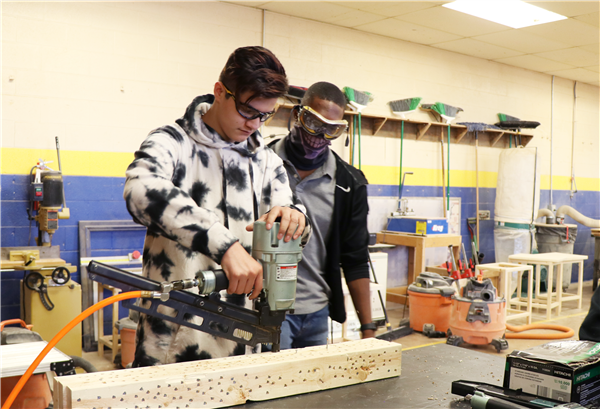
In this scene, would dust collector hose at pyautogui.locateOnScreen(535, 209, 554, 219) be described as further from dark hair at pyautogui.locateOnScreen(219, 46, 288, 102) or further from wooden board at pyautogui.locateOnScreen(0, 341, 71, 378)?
dark hair at pyautogui.locateOnScreen(219, 46, 288, 102)

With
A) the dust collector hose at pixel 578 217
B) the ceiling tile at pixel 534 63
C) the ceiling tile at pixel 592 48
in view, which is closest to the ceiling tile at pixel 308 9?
the ceiling tile at pixel 534 63

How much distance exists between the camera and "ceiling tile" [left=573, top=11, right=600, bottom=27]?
5324 mm

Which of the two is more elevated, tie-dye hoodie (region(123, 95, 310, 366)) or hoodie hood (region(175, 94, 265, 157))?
hoodie hood (region(175, 94, 265, 157))

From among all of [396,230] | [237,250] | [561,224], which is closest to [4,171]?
[237,250]

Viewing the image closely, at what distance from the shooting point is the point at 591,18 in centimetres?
542

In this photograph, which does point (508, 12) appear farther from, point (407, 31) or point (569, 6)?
point (407, 31)

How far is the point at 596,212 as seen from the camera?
9125 millimetres

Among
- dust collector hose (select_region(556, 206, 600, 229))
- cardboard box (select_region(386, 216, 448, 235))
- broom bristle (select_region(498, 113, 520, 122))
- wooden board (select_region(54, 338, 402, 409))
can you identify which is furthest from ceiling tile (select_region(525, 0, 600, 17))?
wooden board (select_region(54, 338, 402, 409))

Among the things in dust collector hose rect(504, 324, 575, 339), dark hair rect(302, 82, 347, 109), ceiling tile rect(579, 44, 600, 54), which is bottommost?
dust collector hose rect(504, 324, 575, 339)

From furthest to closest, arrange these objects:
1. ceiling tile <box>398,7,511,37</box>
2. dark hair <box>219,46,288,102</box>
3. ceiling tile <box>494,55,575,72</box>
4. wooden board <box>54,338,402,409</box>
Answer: ceiling tile <box>494,55,575,72</box> → ceiling tile <box>398,7,511,37</box> → dark hair <box>219,46,288,102</box> → wooden board <box>54,338,402,409</box>

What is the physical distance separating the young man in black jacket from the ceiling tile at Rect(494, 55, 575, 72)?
5788 millimetres

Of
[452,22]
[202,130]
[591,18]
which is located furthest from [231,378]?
[591,18]

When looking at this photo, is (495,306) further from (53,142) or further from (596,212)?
(596,212)

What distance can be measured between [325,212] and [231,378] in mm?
979
